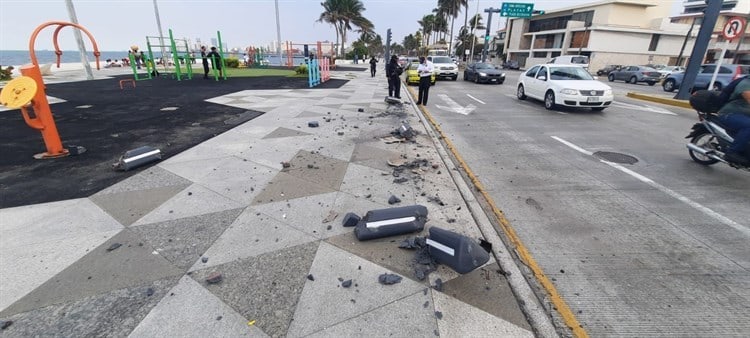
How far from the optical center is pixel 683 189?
4.94 meters

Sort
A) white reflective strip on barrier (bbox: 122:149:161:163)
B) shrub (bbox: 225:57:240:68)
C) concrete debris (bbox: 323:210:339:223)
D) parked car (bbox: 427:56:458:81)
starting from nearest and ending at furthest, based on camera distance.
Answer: concrete debris (bbox: 323:210:339:223)
white reflective strip on barrier (bbox: 122:149:161:163)
parked car (bbox: 427:56:458:81)
shrub (bbox: 225:57:240:68)

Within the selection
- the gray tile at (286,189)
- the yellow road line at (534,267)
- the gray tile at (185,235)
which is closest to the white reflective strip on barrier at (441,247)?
the yellow road line at (534,267)

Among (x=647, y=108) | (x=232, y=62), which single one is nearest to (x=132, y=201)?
(x=647, y=108)

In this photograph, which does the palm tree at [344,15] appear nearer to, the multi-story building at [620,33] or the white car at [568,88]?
the multi-story building at [620,33]

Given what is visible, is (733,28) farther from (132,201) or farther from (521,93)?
(132,201)

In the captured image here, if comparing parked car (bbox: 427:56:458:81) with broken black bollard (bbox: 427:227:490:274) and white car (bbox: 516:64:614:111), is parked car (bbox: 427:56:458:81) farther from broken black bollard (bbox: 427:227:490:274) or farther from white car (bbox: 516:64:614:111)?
broken black bollard (bbox: 427:227:490:274)

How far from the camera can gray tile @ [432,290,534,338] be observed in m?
2.35

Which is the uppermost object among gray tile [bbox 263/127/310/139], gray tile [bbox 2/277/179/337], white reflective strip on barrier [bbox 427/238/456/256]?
white reflective strip on barrier [bbox 427/238/456/256]

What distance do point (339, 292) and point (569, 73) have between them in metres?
12.9

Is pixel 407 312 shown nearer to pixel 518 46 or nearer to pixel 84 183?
pixel 84 183

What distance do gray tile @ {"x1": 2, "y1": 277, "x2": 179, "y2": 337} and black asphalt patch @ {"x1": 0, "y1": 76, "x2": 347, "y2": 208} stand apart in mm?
2475

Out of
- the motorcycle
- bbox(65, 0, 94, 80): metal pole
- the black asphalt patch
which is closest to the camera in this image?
the black asphalt patch

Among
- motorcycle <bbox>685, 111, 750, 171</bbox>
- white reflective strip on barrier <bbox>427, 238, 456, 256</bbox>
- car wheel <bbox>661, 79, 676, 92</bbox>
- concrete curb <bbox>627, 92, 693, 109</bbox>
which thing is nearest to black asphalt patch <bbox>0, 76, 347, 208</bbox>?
white reflective strip on barrier <bbox>427, 238, 456, 256</bbox>

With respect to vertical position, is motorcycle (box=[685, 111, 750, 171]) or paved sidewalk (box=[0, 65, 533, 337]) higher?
motorcycle (box=[685, 111, 750, 171])
